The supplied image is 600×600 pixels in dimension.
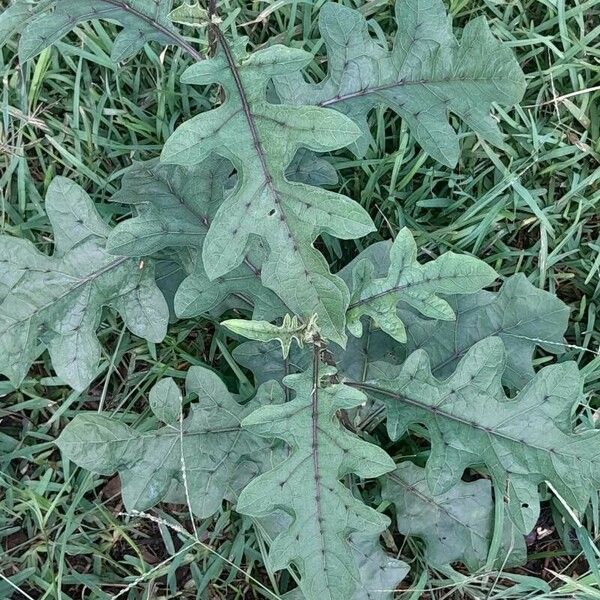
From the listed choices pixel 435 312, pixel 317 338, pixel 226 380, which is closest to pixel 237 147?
pixel 317 338

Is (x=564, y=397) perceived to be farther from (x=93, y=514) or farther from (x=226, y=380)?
(x=93, y=514)

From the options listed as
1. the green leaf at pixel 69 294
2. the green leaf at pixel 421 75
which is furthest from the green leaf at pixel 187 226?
the green leaf at pixel 421 75

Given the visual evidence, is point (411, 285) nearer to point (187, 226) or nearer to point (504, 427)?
point (504, 427)

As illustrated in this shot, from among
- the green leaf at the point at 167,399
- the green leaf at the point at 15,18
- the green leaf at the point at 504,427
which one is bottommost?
the green leaf at the point at 504,427

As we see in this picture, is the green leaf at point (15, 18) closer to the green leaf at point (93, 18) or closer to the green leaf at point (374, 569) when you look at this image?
the green leaf at point (93, 18)

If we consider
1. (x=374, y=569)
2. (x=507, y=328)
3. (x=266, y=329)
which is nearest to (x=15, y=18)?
(x=266, y=329)

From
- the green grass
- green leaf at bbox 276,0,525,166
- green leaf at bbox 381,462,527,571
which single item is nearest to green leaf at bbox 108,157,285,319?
green leaf at bbox 276,0,525,166

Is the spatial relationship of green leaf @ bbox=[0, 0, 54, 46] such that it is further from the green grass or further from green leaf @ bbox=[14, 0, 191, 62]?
the green grass
